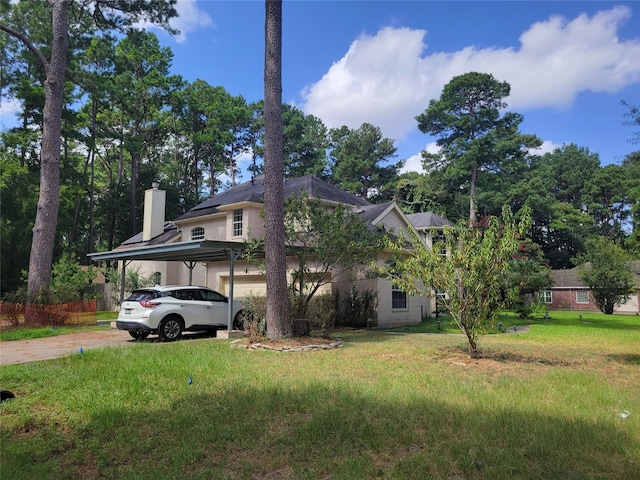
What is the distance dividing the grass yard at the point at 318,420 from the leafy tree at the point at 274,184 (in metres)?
2.79

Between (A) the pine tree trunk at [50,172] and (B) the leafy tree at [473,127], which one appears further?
(B) the leafy tree at [473,127]

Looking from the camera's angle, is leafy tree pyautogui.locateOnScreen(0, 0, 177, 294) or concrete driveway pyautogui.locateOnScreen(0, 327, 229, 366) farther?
leafy tree pyautogui.locateOnScreen(0, 0, 177, 294)

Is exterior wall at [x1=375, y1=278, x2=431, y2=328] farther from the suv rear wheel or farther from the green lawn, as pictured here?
the green lawn

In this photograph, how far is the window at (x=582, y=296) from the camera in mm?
39162

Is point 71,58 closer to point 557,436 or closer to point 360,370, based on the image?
point 360,370

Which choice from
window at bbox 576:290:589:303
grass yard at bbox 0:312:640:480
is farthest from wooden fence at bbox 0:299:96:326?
window at bbox 576:290:589:303

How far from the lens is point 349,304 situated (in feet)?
55.8

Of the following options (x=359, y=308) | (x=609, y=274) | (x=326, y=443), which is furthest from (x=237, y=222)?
(x=609, y=274)

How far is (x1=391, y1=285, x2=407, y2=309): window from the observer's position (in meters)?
17.6

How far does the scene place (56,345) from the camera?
459 inches

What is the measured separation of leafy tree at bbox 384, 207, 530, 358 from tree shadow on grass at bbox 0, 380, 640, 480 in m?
3.50

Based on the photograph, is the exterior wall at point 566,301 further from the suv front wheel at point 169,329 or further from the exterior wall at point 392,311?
the suv front wheel at point 169,329

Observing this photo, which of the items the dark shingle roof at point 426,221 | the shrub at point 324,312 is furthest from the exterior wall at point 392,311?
the dark shingle roof at point 426,221

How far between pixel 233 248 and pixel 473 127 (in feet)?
126
